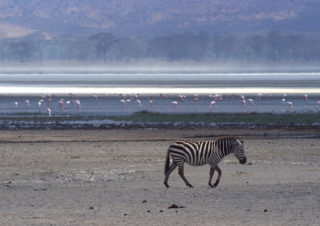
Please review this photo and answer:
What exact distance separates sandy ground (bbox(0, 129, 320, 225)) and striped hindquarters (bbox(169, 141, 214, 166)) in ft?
1.71

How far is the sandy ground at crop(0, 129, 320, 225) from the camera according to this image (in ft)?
44.0

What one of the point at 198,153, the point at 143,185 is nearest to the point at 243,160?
the point at 198,153

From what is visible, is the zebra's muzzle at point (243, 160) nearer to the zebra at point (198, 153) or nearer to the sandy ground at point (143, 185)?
the zebra at point (198, 153)

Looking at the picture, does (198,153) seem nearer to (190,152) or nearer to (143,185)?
(190,152)

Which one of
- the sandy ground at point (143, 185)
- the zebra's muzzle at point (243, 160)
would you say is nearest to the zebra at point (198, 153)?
the zebra's muzzle at point (243, 160)

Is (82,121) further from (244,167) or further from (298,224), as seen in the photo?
(298,224)

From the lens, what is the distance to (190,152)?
1656 cm

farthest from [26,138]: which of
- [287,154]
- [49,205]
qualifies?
[49,205]

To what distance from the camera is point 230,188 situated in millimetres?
16438

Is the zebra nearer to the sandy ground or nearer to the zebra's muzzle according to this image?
the zebra's muzzle

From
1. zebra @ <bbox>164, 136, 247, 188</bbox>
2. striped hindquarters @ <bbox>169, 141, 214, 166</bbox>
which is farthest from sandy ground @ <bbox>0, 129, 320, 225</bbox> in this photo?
striped hindquarters @ <bbox>169, 141, 214, 166</bbox>

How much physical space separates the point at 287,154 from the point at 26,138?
910 cm

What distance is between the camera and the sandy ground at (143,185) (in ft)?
44.0


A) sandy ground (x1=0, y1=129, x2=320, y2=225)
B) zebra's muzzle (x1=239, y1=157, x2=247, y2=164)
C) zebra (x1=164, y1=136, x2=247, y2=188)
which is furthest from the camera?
zebra's muzzle (x1=239, y1=157, x2=247, y2=164)
